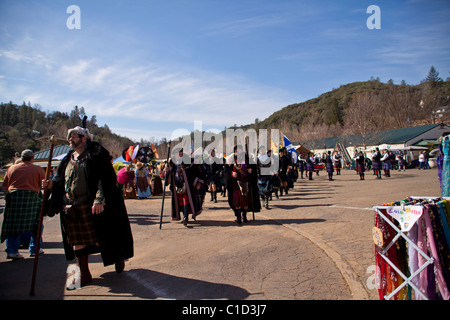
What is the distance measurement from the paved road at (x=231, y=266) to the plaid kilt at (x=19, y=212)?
0.57 m

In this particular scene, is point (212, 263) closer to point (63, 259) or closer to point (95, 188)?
point (95, 188)

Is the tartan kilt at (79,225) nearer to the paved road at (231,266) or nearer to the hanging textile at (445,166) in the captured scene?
the paved road at (231,266)

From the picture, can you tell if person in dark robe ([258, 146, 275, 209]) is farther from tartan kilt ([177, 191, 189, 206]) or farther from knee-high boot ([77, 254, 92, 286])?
knee-high boot ([77, 254, 92, 286])

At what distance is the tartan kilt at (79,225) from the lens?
384 centimetres

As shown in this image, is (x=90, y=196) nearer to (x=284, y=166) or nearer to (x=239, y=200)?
(x=239, y=200)

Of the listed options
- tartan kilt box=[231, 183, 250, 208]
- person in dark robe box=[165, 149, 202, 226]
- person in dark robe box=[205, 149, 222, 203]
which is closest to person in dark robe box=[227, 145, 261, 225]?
tartan kilt box=[231, 183, 250, 208]

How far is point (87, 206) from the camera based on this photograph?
12.7 ft

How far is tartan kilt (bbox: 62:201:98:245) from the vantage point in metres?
3.84

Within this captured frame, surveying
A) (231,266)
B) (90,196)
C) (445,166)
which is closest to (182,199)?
(231,266)

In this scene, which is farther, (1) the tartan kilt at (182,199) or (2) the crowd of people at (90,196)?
(1) the tartan kilt at (182,199)

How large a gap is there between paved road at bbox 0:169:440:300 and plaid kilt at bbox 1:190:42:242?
0.57 m

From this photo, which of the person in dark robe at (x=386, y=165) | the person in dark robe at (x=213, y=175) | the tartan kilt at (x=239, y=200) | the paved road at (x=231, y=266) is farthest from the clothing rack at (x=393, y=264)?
the person in dark robe at (x=386, y=165)

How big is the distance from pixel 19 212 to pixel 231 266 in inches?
165

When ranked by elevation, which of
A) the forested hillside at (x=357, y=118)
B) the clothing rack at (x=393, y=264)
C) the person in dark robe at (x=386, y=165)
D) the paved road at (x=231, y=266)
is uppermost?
the forested hillside at (x=357, y=118)
